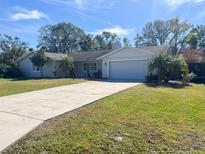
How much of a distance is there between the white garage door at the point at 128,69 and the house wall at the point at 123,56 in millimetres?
424

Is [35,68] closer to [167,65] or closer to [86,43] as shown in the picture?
[167,65]

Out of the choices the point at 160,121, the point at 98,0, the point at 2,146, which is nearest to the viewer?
the point at 2,146

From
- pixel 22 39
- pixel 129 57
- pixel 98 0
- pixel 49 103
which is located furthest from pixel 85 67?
pixel 22 39

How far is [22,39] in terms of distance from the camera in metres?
47.7

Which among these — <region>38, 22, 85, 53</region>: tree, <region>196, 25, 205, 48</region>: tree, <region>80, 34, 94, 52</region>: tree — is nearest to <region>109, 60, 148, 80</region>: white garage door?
<region>80, 34, 94, 52</region>: tree

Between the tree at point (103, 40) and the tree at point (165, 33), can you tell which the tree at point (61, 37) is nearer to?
the tree at point (103, 40)

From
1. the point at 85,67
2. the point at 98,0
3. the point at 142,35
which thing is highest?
the point at 142,35

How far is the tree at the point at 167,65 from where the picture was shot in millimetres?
17391

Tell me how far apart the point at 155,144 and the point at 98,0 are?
39.2ft

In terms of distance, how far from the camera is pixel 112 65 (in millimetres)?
23828

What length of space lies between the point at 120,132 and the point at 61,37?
172ft

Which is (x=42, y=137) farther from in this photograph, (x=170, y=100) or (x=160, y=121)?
(x=170, y=100)

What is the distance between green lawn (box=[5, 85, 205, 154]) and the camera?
15.2 ft

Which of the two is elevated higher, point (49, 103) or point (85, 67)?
point (85, 67)
